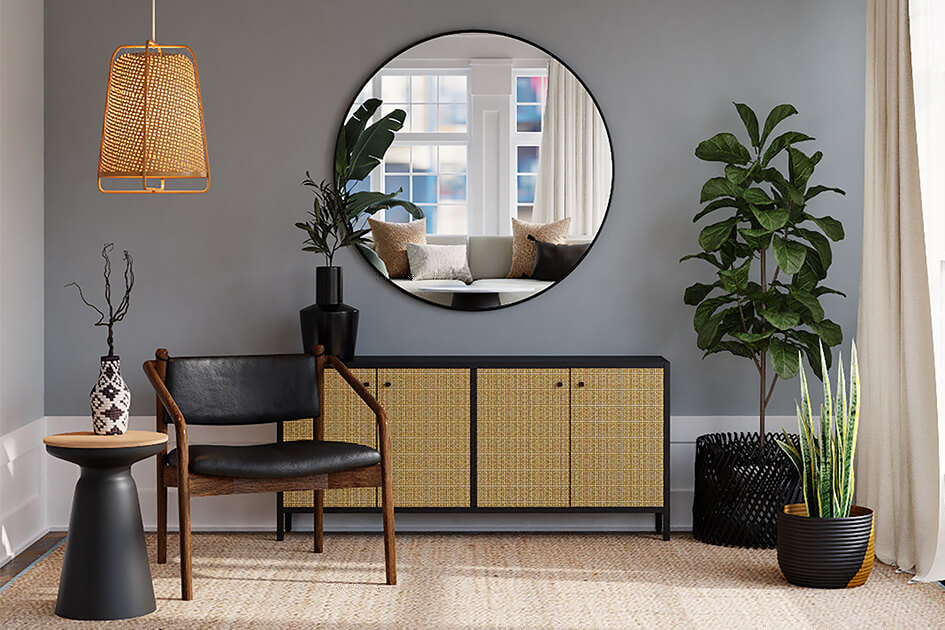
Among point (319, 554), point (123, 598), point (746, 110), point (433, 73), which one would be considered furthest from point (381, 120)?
point (123, 598)

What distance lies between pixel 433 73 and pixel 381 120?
297 millimetres

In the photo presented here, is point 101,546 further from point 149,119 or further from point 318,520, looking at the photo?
point 149,119

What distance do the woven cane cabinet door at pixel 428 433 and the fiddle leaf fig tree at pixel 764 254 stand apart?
39.8 inches

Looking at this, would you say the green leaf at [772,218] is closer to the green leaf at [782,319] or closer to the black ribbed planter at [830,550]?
the green leaf at [782,319]

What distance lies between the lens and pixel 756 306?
3.66 meters

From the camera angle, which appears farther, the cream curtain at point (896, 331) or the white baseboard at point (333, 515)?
the white baseboard at point (333, 515)

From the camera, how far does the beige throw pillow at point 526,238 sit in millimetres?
3980

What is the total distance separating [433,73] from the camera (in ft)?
12.9

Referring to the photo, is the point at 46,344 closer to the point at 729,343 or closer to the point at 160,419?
the point at 160,419

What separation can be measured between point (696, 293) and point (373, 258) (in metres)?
1.35

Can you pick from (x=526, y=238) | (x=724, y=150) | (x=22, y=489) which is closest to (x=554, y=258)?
(x=526, y=238)

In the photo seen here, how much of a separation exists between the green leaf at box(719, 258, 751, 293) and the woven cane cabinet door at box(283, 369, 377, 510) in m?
1.42

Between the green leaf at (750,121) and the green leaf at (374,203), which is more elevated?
the green leaf at (750,121)

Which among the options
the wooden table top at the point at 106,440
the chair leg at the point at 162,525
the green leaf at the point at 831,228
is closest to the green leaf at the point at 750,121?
the green leaf at the point at 831,228
